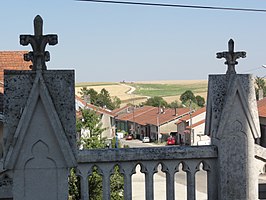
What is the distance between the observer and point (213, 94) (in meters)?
5.48

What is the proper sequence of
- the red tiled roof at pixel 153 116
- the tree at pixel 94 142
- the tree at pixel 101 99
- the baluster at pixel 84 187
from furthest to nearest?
1. the tree at pixel 101 99
2. the red tiled roof at pixel 153 116
3. the tree at pixel 94 142
4. the baluster at pixel 84 187

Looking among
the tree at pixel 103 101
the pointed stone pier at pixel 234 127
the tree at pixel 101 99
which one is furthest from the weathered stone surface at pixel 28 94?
the tree at pixel 103 101

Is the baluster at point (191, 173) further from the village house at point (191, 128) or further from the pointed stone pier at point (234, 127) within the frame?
the village house at point (191, 128)

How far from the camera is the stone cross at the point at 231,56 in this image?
5.42 metres

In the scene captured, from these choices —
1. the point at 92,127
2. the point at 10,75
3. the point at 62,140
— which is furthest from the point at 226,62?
the point at 92,127

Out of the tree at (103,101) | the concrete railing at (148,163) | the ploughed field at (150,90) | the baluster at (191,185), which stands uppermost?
the ploughed field at (150,90)

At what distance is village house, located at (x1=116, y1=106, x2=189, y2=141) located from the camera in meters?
91.8

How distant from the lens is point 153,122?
9400 cm

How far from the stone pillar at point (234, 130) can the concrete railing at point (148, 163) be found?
0.57ft

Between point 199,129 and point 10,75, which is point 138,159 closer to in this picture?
point 10,75

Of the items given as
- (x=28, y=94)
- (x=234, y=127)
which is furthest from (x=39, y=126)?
(x=234, y=127)

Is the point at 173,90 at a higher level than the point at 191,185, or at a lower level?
higher

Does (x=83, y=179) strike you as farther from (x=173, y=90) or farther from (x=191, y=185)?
(x=173, y=90)

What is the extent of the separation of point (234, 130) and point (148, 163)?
1072 millimetres
